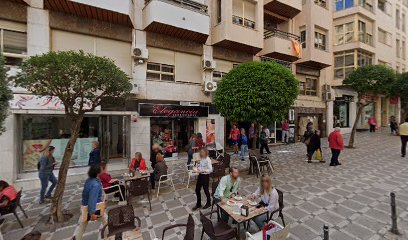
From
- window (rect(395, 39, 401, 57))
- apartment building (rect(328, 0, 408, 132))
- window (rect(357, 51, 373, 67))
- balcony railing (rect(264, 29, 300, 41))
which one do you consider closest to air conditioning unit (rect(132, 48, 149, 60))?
balcony railing (rect(264, 29, 300, 41))

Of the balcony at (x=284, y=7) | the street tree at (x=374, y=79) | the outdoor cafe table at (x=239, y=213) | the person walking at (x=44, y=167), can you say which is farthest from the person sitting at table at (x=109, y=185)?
the street tree at (x=374, y=79)

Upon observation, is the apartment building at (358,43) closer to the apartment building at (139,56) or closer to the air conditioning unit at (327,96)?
the air conditioning unit at (327,96)

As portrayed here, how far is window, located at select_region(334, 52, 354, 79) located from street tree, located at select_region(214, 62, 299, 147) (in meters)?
16.1

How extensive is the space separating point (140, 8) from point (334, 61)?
19956 millimetres

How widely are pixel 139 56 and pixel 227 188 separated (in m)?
7.97

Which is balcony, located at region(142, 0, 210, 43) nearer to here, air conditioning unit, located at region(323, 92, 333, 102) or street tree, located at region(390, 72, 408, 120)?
air conditioning unit, located at region(323, 92, 333, 102)

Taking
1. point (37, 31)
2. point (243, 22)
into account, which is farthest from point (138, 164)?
point (243, 22)

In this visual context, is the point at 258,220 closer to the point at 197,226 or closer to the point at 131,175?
the point at 197,226

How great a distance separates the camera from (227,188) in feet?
16.8

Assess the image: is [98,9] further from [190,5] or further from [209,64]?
[209,64]

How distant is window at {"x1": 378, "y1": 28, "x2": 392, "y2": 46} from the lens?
23422mm

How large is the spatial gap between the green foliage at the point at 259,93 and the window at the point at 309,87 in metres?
11.0

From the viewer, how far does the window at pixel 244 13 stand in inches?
508

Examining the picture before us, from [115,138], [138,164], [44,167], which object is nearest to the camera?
[44,167]
